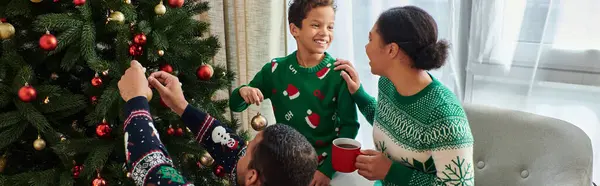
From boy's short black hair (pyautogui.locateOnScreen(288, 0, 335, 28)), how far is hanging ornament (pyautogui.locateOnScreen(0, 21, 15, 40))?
737 millimetres

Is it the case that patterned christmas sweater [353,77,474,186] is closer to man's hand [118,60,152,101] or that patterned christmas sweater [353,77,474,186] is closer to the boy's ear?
the boy's ear

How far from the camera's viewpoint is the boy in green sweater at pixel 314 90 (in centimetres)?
135

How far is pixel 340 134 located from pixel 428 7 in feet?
2.27

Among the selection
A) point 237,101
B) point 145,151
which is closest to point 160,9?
point 237,101

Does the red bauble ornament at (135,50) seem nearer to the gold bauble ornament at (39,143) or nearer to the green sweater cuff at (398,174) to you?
the gold bauble ornament at (39,143)

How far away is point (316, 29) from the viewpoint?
53.2 inches

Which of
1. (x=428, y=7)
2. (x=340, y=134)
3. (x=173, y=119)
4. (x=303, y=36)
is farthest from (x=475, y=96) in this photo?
(x=173, y=119)

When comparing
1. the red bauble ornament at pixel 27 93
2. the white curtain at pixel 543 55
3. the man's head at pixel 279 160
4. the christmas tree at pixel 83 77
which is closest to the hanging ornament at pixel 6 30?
the christmas tree at pixel 83 77

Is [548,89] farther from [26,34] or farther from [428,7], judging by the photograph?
[26,34]

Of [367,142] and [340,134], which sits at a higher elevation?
[340,134]

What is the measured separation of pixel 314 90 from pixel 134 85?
51 centimetres

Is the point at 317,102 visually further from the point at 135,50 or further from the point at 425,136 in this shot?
the point at 135,50

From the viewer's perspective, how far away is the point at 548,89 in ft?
5.39

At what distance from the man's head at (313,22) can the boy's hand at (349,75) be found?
69 millimetres
